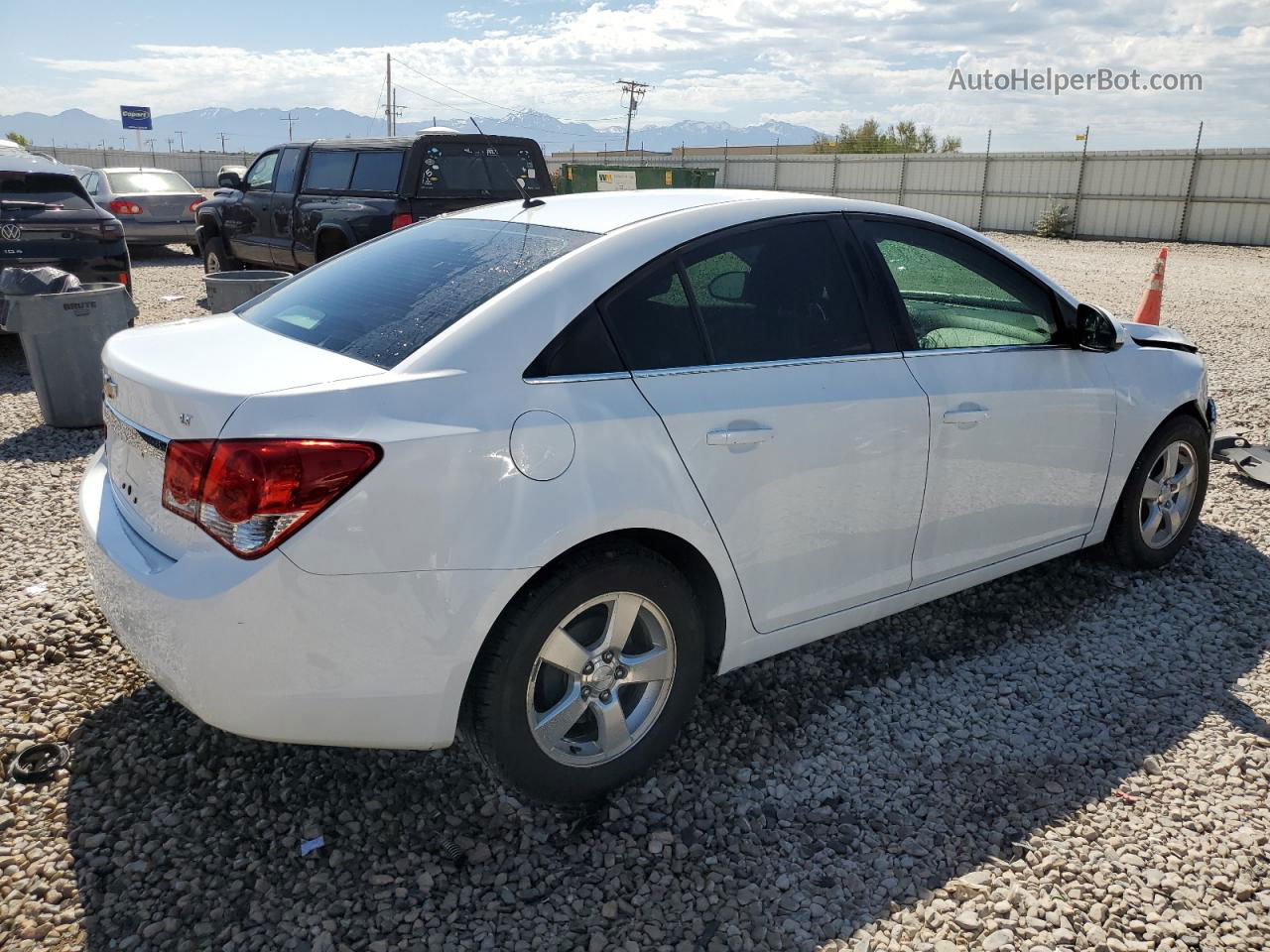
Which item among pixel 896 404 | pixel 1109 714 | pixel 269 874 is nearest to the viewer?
pixel 269 874

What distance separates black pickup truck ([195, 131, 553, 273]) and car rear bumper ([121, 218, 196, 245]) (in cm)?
640

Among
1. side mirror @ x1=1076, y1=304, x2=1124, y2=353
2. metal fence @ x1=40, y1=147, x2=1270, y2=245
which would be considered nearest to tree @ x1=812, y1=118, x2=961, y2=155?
metal fence @ x1=40, y1=147, x2=1270, y2=245

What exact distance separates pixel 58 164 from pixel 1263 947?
34.0 ft

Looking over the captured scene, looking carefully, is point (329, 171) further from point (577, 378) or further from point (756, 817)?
point (756, 817)

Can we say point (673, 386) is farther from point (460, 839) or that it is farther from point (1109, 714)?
point (1109, 714)

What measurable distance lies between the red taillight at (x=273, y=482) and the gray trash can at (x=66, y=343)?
4994 mm

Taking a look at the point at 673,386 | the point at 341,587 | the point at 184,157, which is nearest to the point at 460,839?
the point at 341,587

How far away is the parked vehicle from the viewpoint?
1691 cm

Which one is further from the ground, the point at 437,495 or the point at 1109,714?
the point at 437,495

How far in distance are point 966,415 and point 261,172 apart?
11.0 meters

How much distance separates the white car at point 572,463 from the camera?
2.21m

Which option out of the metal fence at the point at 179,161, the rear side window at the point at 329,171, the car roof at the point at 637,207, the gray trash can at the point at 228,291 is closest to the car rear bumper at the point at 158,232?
the rear side window at the point at 329,171

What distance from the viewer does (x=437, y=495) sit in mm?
2234

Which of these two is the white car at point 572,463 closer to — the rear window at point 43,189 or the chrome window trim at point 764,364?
the chrome window trim at point 764,364
